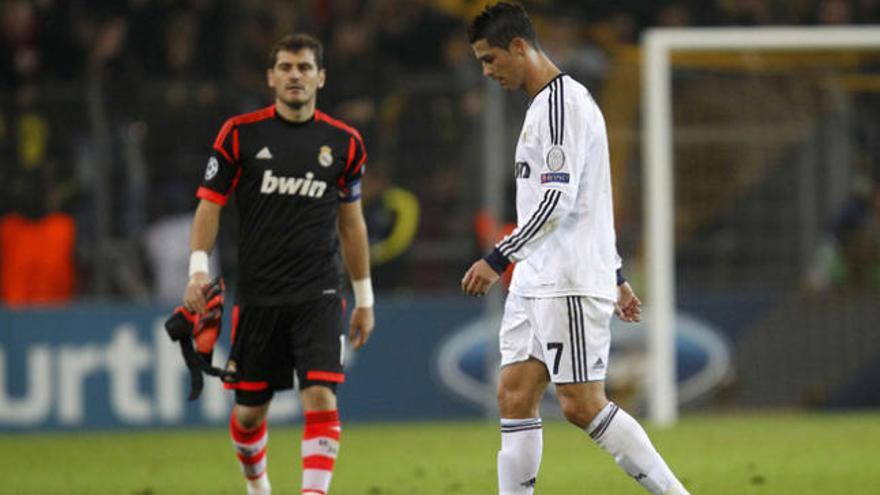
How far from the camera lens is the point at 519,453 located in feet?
23.9

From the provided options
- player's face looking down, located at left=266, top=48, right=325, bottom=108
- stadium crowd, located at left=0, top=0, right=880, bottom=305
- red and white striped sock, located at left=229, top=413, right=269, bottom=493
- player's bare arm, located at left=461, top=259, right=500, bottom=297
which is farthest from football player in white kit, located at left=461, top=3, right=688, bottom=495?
stadium crowd, located at left=0, top=0, right=880, bottom=305

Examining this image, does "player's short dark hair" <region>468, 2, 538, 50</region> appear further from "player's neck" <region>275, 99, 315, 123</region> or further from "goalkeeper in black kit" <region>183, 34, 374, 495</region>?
"player's neck" <region>275, 99, 315, 123</region>

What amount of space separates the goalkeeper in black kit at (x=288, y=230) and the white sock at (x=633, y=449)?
5.21ft

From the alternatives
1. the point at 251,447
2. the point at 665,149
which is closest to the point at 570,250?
the point at 251,447

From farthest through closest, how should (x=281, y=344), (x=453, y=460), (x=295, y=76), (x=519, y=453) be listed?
(x=453, y=460) < (x=281, y=344) < (x=295, y=76) < (x=519, y=453)

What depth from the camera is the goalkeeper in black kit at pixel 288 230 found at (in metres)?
8.32

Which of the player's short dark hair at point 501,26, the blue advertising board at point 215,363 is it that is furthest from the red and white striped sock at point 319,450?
the blue advertising board at point 215,363

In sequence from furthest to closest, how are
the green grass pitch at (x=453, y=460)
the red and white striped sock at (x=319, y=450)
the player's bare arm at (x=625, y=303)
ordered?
the green grass pitch at (x=453, y=460), the red and white striped sock at (x=319, y=450), the player's bare arm at (x=625, y=303)

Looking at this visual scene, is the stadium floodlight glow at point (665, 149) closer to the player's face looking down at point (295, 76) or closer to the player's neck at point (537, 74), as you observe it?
the player's face looking down at point (295, 76)

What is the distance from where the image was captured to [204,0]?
1697 centimetres

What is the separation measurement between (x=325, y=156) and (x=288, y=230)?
0.40m

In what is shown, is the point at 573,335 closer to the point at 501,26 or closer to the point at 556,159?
the point at 556,159

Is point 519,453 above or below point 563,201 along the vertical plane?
below

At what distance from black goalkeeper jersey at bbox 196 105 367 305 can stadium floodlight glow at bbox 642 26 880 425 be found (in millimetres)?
6376
